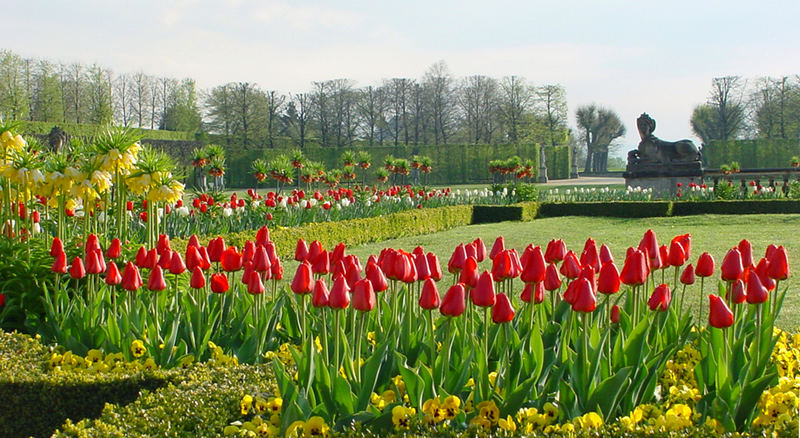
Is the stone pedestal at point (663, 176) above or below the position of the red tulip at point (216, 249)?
above

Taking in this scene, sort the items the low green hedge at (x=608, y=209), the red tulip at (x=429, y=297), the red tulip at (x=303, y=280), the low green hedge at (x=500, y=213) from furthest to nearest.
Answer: the low green hedge at (x=608, y=209), the low green hedge at (x=500, y=213), the red tulip at (x=303, y=280), the red tulip at (x=429, y=297)

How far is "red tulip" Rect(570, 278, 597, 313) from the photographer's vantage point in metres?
2.85

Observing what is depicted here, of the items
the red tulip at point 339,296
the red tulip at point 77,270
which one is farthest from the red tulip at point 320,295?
the red tulip at point 77,270

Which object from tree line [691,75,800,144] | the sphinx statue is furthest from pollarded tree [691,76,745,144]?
the sphinx statue

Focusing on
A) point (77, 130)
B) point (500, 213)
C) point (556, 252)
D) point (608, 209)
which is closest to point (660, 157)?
point (608, 209)

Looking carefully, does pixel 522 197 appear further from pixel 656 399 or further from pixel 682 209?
pixel 656 399

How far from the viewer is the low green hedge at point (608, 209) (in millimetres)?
19344

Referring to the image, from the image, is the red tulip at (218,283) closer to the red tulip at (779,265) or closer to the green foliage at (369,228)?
the red tulip at (779,265)

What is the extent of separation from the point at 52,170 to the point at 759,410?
5003 mm

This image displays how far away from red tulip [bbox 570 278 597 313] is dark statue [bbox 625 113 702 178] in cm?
2238

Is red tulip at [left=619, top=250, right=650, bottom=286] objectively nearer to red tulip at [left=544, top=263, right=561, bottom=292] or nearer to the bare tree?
red tulip at [left=544, top=263, right=561, bottom=292]

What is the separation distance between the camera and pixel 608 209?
20.0m

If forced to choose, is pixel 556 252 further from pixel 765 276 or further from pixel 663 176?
pixel 663 176

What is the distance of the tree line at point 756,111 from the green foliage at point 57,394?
54.4m
